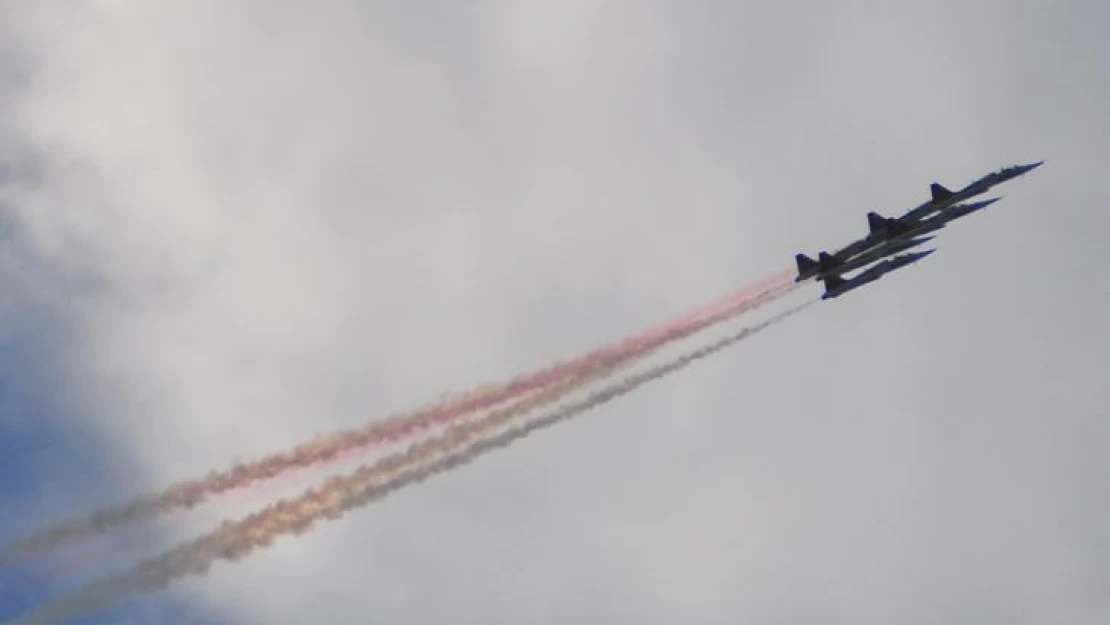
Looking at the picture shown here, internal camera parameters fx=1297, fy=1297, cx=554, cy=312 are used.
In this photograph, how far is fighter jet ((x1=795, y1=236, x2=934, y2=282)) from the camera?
112 m

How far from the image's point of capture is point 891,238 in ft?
373

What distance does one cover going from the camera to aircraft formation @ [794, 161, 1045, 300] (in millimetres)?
112500

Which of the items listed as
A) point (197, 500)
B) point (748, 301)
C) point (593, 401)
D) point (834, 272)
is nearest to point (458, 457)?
point (593, 401)

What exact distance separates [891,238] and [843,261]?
4.91 m

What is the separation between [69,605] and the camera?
93.6 metres

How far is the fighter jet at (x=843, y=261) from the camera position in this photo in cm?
11250

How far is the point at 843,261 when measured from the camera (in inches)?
4444

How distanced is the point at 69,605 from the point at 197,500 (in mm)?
11735

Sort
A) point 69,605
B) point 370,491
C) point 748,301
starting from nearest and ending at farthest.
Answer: point 69,605 → point 370,491 → point 748,301

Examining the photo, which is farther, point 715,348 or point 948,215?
point 948,215

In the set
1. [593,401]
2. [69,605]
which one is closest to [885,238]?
[593,401]

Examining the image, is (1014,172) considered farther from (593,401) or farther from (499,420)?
(499,420)

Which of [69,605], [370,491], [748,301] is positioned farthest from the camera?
[748,301]

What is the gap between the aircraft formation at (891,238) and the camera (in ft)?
369
